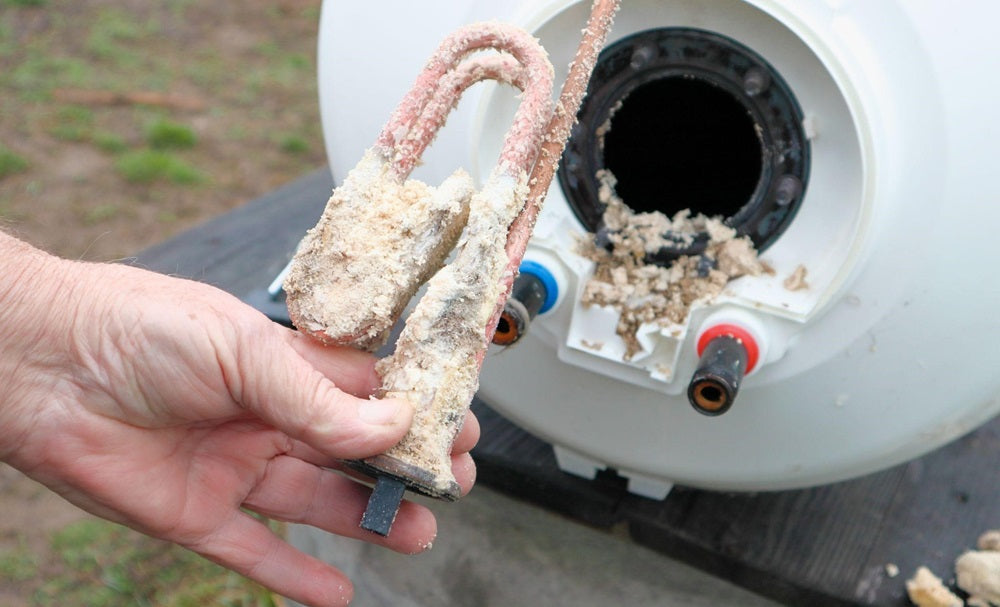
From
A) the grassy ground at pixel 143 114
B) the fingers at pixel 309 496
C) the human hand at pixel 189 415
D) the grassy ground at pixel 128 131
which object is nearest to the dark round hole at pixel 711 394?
the human hand at pixel 189 415

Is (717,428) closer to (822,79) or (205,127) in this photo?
(822,79)

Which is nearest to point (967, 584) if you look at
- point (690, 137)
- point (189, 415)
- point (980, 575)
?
point (980, 575)

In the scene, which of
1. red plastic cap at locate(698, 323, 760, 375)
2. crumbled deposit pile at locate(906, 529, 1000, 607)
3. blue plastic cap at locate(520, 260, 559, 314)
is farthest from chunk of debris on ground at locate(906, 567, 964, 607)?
blue plastic cap at locate(520, 260, 559, 314)

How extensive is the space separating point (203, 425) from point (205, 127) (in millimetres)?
2174

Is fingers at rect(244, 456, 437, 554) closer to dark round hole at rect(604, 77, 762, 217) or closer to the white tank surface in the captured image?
the white tank surface

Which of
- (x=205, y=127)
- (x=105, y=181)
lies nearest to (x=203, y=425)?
(x=105, y=181)

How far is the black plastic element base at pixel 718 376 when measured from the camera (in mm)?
803

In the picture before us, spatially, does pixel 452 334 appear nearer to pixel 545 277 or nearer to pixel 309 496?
pixel 545 277

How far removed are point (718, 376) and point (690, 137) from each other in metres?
0.39

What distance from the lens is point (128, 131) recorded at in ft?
9.37

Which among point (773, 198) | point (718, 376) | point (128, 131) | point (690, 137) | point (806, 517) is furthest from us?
point (128, 131)

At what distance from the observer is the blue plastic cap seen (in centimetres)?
93

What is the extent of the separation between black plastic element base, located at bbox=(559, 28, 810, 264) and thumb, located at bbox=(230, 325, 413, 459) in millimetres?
368

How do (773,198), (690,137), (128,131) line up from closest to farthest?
(773,198) < (690,137) < (128,131)
